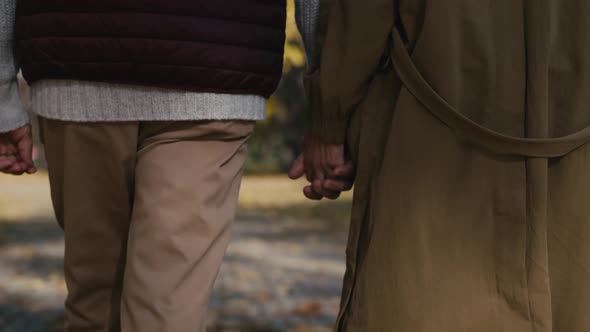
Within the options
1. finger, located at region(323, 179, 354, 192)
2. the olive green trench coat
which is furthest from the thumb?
the olive green trench coat

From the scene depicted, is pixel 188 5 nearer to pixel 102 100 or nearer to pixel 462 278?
pixel 102 100

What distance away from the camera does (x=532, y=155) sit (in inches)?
75.1

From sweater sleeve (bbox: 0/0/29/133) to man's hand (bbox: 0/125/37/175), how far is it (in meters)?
0.08

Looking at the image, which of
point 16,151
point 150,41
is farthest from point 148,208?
point 16,151

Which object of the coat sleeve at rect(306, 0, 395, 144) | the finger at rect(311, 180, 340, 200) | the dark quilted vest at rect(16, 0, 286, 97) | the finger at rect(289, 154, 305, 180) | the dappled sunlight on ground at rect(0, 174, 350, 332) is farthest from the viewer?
the dappled sunlight on ground at rect(0, 174, 350, 332)

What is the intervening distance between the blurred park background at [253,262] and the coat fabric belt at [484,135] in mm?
1990

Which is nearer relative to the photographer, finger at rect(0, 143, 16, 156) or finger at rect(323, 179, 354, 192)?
finger at rect(323, 179, 354, 192)

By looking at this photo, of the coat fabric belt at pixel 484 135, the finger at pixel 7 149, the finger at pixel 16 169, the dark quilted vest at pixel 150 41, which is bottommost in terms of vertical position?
the finger at pixel 16 169

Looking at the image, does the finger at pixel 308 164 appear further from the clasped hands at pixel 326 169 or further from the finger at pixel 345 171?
the finger at pixel 345 171

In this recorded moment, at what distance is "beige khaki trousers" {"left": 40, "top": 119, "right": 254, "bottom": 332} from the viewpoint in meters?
1.98

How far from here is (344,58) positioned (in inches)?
82.7

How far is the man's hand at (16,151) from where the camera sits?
2365 millimetres

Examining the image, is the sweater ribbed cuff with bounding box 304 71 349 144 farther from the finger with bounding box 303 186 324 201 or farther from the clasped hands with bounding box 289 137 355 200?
the finger with bounding box 303 186 324 201

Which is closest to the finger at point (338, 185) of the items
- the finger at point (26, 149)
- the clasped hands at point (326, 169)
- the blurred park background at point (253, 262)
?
the clasped hands at point (326, 169)
